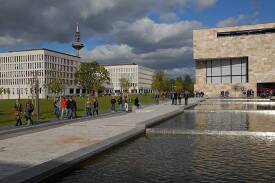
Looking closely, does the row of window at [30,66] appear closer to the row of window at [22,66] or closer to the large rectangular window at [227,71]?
the row of window at [22,66]

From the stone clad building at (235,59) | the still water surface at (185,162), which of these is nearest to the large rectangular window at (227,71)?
the stone clad building at (235,59)

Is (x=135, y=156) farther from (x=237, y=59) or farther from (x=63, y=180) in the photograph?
(x=237, y=59)

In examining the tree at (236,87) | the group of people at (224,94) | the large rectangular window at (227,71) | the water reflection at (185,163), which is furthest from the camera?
the large rectangular window at (227,71)

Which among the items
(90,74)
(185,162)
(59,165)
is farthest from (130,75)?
(59,165)

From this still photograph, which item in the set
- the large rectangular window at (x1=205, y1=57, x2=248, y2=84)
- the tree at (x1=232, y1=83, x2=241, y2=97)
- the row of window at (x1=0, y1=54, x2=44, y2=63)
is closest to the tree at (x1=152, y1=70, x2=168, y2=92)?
the large rectangular window at (x1=205, y1=57, x2=248, y2=84)

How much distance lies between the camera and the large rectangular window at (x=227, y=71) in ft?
258

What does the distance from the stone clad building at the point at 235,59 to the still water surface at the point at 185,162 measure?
65609 mm

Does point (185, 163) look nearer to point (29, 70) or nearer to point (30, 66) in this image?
point (30, 66)

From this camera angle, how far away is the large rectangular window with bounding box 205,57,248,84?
7869 cm

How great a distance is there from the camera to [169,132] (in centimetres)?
1573

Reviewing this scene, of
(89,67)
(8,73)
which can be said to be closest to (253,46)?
(89,67)

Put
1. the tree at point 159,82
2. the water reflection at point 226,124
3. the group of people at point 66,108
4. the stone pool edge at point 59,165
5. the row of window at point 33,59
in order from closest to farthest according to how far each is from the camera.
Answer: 1. the stone pool edge at point 59,165
2. the water reflection at point 226,124
3. the group of people at point 66,108
4. the tree at point 159,82
5. the row of window at point 33,59

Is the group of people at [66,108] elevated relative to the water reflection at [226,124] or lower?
elevated

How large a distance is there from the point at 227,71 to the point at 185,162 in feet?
241
